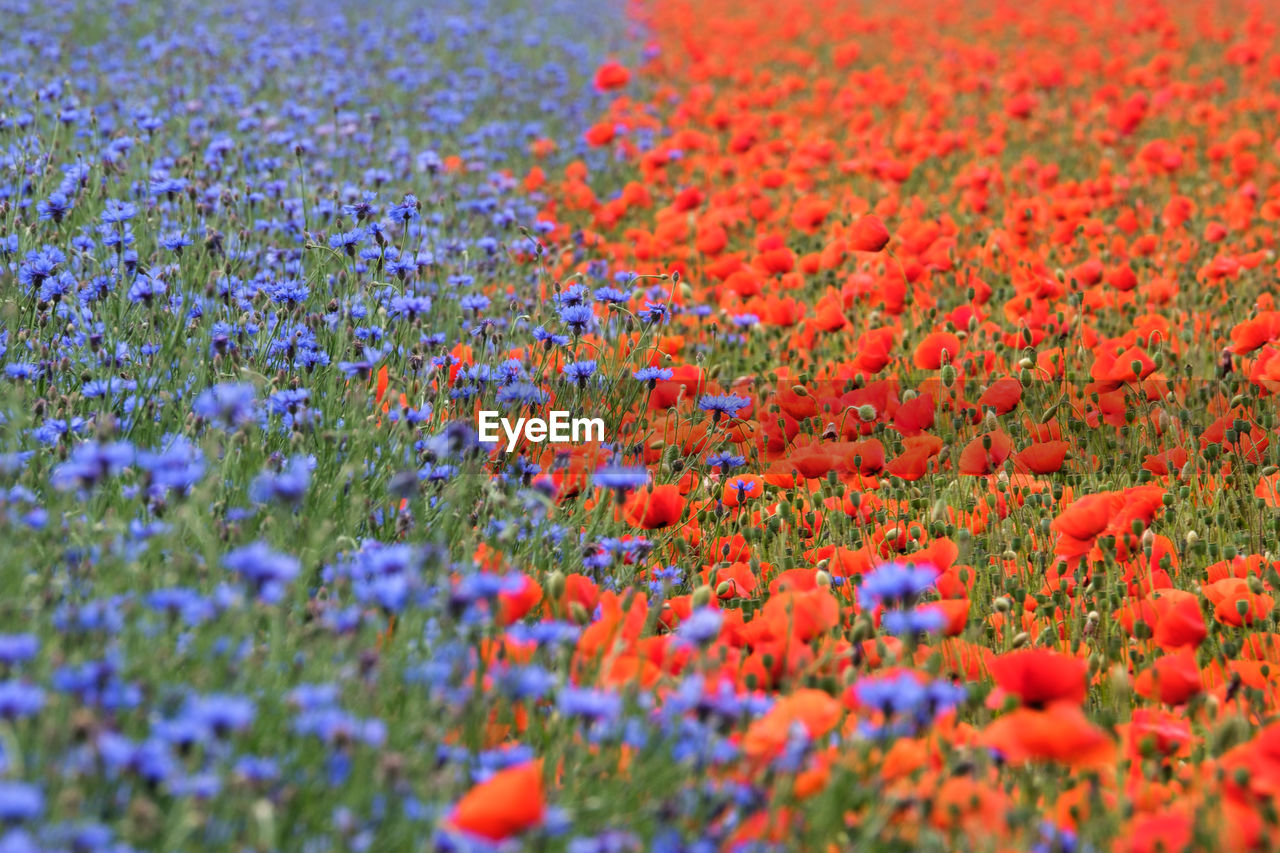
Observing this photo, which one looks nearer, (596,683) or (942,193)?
(596,683)

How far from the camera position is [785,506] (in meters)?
3.28

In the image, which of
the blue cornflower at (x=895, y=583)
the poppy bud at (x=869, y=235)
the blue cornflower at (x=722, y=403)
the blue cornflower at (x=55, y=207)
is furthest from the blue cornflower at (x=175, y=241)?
the blue cornflower at (x=895, y=583)

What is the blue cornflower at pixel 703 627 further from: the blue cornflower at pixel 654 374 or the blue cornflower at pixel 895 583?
the blue cornflower at pixel 654 374

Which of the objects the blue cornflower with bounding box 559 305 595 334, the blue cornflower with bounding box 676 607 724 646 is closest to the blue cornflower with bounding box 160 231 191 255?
the blue cornflower with bounding box 559 305 595 334

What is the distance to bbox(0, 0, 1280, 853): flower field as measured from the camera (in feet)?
5.99

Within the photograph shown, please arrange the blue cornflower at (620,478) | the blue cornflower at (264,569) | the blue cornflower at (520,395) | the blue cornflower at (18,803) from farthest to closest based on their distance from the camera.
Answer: the blue cornflower at (520,395) → the blue cornflower at (620,478) → the blue cornflower at (264,569) → the blue cornflower at (18,803)

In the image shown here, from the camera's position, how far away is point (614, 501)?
9.45 feet

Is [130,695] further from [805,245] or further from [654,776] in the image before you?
[805,245]

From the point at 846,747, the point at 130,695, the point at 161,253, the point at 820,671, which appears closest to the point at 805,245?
the point at 161,253

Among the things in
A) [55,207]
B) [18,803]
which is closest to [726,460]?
[55,207]

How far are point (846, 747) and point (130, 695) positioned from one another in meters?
0.99

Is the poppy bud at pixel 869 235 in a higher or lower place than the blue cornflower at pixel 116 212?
lower

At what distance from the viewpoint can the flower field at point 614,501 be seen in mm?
1827

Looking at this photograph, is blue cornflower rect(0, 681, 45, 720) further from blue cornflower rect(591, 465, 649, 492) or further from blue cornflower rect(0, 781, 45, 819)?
blue cornflower rect(591, 465, 649, 492)
